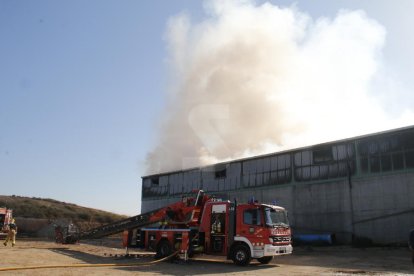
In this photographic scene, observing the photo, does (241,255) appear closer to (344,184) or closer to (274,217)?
(274,217)

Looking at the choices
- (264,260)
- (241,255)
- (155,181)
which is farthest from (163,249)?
(155,181)

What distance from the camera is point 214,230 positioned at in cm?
1611

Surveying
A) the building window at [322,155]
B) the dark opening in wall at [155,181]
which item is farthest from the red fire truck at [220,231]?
the dark opening in wall at [155,181]

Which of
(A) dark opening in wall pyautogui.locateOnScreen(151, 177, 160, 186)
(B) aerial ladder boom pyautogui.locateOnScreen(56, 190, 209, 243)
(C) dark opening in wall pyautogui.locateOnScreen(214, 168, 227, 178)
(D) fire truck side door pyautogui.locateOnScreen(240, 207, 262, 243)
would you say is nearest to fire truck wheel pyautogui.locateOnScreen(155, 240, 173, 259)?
(B) aerial ladder boom pyautogui.locateOnScreen(56, 190, 209, 243)

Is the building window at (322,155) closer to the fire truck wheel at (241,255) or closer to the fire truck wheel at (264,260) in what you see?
the fire truck wheel at (264,260)

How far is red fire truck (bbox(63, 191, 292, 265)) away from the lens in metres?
14.9

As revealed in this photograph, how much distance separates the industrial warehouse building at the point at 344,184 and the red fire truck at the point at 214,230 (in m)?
12.2

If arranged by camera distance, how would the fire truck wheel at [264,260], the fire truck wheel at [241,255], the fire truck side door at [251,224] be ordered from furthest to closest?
the fire truck wheel at [264,260]
the fire truck wheel at [241,255]
the fire truck side door at [251,224]

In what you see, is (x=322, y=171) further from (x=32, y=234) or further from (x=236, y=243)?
(x=32, y=234)

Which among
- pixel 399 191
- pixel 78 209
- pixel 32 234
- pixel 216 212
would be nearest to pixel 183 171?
pixel 32 234

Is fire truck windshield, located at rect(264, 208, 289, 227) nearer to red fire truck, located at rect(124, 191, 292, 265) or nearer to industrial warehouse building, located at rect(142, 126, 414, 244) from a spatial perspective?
red fire truck, located at rect(124, 191, 292, 265)

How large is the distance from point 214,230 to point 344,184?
48.3ft

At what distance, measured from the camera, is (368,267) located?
15086 millimetres

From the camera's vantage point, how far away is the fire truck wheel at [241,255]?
1501cm
